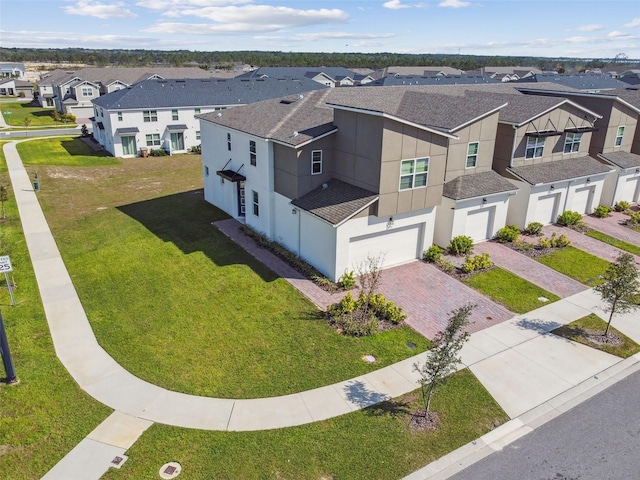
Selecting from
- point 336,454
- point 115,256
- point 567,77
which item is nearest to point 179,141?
point 115,256

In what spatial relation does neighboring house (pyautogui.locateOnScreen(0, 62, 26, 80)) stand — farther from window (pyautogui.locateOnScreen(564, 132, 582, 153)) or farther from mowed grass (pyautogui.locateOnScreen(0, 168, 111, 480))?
window (pyautogui.locateOnScreen(564, 132, 582, 153))

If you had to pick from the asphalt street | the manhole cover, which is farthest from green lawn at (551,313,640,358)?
the manhole cover

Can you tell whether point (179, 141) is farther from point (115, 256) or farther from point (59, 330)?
point (59, 330)

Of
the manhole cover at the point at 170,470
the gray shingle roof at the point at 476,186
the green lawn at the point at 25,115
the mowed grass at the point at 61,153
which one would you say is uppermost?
the gray shingle roof at the point at 476,186

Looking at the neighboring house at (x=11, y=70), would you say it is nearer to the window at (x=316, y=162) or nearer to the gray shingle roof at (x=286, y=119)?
the gray shingle roof at (x=286, y=119)

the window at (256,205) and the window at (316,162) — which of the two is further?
the window at (256,205)

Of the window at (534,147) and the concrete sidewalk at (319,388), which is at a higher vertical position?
the window at (534,147)

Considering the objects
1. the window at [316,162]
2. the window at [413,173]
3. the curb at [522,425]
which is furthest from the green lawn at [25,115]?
the curb at [522,425]
